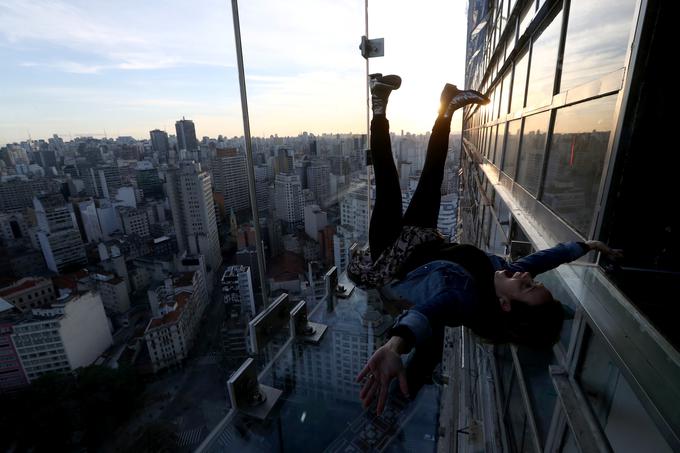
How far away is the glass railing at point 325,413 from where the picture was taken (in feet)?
4.50

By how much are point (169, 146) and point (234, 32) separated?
92.5 feet

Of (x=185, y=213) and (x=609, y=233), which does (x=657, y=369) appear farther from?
(x=185, y=213)

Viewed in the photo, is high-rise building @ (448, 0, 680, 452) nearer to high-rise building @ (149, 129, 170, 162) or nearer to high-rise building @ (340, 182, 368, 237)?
high-rise building @ (340, 182, 368, 237)

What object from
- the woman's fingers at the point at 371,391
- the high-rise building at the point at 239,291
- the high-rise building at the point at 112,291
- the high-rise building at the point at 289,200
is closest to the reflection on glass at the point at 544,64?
the woman's fingers at the point at 371,391

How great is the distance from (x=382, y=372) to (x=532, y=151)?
1433 mm

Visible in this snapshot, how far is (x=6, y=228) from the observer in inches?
596

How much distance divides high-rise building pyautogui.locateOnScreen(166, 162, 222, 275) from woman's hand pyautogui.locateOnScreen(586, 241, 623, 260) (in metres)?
14.5

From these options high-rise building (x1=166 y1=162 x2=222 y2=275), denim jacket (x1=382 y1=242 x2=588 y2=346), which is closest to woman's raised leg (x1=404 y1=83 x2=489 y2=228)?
denim jacket (x1=382 y1=242 x2=588 y2=346)

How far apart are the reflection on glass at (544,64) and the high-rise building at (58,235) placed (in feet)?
59.0

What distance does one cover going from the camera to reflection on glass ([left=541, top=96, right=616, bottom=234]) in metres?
0.83

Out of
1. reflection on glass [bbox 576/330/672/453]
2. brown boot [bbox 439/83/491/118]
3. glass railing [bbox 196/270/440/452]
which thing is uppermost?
brown boot [bbox 439/83/491/118]

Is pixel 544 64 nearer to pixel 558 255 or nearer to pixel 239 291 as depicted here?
pixel 558 255

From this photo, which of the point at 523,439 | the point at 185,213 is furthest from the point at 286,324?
the point at 185,213

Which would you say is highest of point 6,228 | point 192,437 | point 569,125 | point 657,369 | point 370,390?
point 569,125
